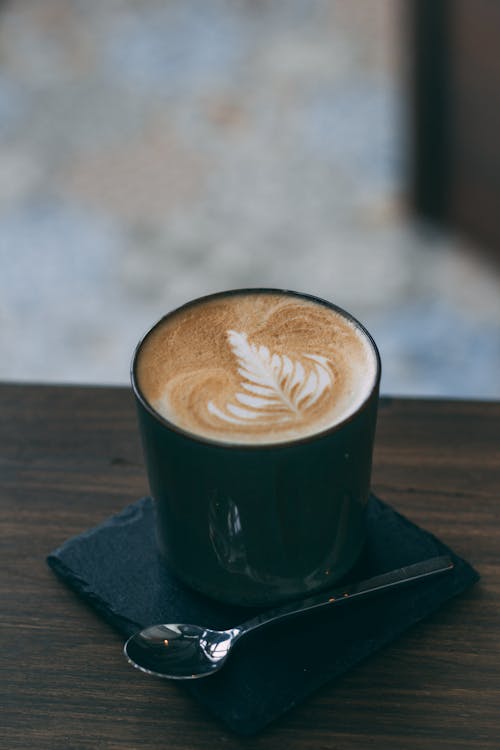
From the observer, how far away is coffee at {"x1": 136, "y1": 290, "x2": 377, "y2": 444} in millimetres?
596

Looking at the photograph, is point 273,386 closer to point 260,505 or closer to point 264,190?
point 260,505

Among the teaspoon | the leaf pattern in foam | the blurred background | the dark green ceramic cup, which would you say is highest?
the leaf pattern in foam

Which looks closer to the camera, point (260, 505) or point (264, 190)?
point (260, 505)

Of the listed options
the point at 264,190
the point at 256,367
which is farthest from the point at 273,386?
the point at 264,190

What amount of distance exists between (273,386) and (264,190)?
1686 millimetres

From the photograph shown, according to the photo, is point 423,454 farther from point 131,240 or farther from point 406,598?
point 131,240

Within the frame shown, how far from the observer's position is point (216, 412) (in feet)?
1.97

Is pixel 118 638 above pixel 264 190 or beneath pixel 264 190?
above

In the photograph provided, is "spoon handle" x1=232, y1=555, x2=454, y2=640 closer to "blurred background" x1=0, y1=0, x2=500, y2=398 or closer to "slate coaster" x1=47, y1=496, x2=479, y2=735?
"slate coaster" x1=47, y1=496, x2=479, y2=735

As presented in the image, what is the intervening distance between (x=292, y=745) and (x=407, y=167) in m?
1.81

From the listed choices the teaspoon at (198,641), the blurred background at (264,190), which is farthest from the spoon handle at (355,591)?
the blurred background at (264,190)

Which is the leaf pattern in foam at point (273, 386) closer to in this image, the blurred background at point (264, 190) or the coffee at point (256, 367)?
the coffee at point (256, 367)

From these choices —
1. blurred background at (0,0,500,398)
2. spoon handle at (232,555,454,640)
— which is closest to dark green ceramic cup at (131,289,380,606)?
spoon handle at (232,555,454,640)

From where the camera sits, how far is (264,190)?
225 centimetres
